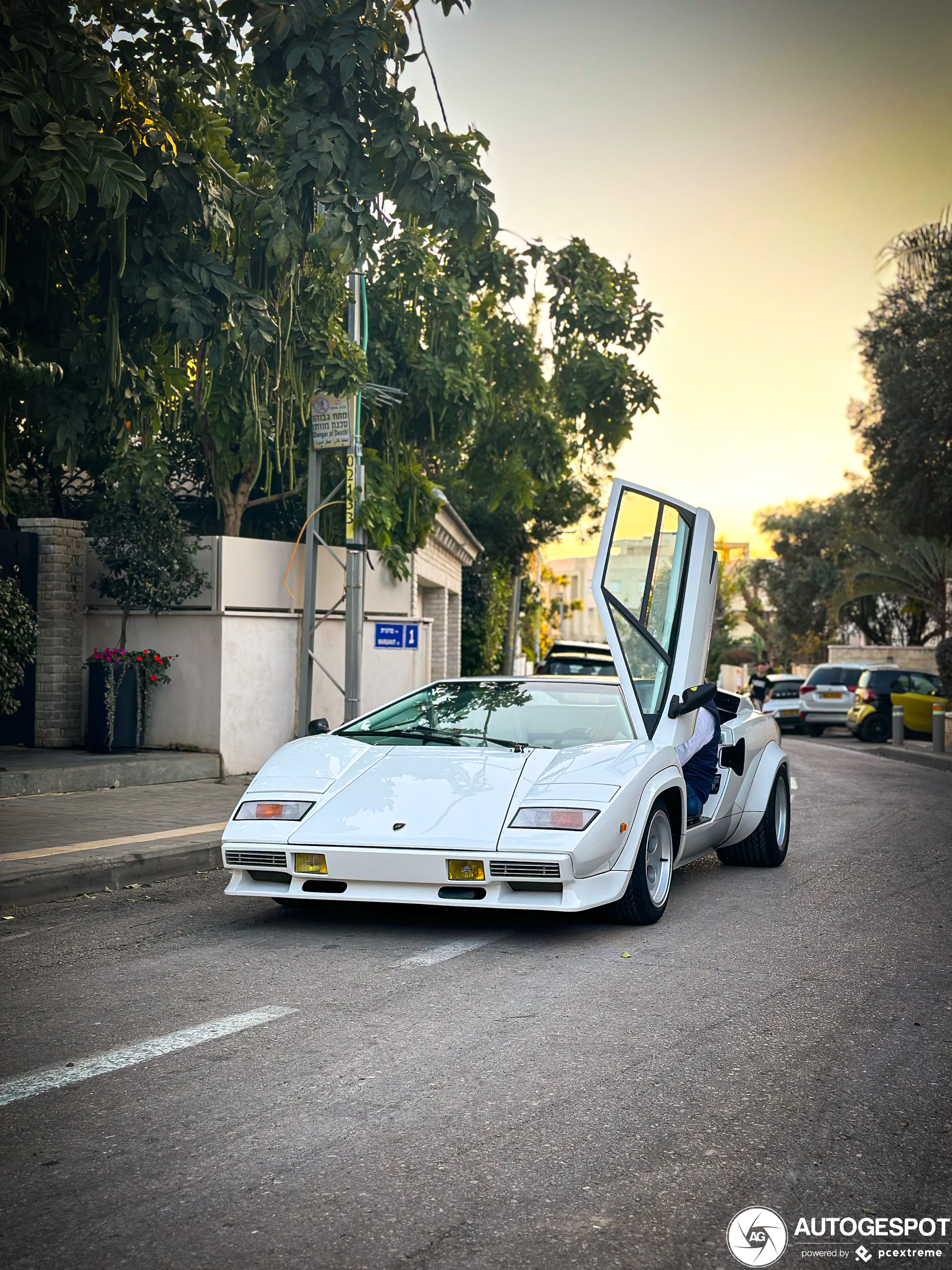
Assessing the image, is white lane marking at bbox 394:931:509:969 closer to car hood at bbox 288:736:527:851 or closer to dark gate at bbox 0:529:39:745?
car hood at bbox 288:736:527:851

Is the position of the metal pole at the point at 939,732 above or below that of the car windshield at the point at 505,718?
below

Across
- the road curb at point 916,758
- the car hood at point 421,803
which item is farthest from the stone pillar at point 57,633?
the road curb at point 916,758

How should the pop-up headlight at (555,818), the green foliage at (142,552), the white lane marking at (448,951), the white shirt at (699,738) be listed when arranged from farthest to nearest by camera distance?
the green foliage at (142,552), the white shirt at (699,738), the pop-up headlight at (555,818), the white lane marking at (448,951)

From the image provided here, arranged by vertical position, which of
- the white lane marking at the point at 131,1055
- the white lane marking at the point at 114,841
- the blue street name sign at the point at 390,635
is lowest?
the white lane marking at the point at 131,1055

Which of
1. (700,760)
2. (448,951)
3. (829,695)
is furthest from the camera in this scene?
(829,695)

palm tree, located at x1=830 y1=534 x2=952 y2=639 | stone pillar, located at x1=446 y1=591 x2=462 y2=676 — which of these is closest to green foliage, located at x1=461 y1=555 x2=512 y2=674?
stone pillar, located at x1=446 y1=591 x2=462 y2=676

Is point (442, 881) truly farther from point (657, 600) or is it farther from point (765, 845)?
point (765, 845)

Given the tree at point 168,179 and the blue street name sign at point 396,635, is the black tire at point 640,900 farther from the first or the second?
the blue street name sign at point 396,635

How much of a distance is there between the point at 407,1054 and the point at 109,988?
5.18 ft

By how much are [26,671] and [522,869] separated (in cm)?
940

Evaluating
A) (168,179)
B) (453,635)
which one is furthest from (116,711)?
(453,635)

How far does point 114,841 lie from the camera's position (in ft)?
29.1

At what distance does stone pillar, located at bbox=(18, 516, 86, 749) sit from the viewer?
13.9m

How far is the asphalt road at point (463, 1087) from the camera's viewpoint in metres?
3.07
